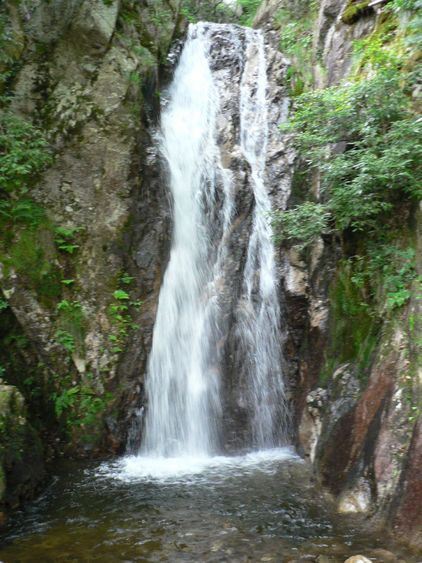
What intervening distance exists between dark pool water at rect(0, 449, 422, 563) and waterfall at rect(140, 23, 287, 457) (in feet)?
3.32

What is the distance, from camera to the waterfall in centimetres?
738

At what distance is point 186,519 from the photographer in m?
4.86

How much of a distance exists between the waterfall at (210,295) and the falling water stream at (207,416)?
0.08ft

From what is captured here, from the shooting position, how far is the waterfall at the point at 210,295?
7.38 meters

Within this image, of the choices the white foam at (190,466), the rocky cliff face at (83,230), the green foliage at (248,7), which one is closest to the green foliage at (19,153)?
the rocky cliff face at (83,230)

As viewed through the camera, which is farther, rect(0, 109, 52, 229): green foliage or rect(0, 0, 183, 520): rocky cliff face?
rect(0, 0, 183, 520): rocky cliff face

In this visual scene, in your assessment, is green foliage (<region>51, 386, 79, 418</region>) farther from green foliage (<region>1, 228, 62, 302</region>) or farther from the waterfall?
green foliage (<region>1, 228, 62, 302</region>)

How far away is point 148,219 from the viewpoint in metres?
8.02

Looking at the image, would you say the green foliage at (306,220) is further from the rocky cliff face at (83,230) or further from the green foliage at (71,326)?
the green foliage at (71,326)

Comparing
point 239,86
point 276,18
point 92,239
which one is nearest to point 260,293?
point 92,239

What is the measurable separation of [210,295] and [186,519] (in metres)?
4.17

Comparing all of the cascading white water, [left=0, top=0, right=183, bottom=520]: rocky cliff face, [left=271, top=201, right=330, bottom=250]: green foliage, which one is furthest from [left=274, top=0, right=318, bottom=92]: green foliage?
[left=271, top=201, right=330, bottom=250]: green foliage

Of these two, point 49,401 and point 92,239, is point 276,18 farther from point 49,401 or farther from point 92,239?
point 49,401

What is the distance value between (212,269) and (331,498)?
4.70 meters
